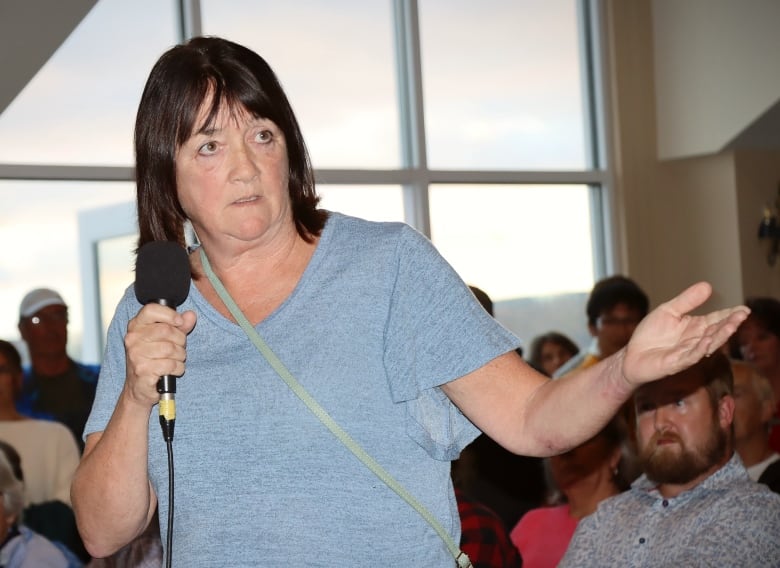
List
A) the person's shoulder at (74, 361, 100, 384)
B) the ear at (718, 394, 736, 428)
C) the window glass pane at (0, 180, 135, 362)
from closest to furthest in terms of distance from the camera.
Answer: the ear at (718, 394, 736, 428) < the person's shoulder at (74, 361, 100, 384) < the window glass pane at (0, 180, 135, 362)

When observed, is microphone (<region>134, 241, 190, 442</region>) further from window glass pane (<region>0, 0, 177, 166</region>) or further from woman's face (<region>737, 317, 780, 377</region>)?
woman's face (<region>737, 317, 780, 377</region>)

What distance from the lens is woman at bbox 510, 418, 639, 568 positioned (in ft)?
12.0

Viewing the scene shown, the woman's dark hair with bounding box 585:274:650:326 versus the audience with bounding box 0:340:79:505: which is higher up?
the woman's dark hair with bounding box 585:274:650:326

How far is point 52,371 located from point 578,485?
7.73 feet

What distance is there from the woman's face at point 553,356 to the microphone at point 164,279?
15.7 feet

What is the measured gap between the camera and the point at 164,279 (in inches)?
59.1

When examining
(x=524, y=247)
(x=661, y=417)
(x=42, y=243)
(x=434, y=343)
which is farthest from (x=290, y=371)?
(x=524, y=247)

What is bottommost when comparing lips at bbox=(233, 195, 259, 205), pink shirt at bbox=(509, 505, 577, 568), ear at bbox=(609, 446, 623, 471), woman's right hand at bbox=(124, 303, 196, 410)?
pink shirt at bbox=(509, 505, 577, 568)

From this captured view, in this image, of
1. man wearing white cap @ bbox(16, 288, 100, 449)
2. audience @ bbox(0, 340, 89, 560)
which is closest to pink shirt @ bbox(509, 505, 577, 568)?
audience @ bbox(0, 340, 89, 560)

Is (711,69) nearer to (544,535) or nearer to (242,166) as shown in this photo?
(544,535)

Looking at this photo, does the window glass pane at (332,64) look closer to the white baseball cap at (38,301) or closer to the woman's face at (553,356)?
the woman's face at (553,356)

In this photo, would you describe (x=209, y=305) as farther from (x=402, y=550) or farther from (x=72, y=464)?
(x=72, y=464)

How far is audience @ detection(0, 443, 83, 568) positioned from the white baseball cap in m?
1.17

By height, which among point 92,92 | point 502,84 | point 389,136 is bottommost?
point 389,136
